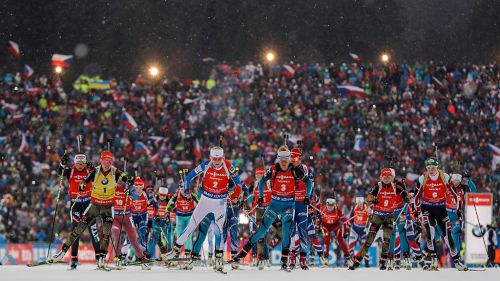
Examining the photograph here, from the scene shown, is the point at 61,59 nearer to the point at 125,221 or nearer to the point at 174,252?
the point at 125,221

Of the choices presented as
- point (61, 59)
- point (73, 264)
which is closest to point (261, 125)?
point (61, 59)

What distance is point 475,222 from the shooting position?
2814 cm

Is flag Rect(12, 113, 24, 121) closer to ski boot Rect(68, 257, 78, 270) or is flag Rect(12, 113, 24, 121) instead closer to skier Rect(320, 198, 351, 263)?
skier Rect(320, 198, 351, 263)

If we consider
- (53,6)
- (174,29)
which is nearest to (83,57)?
(53,6)

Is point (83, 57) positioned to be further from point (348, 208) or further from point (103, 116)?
point (348, 208)

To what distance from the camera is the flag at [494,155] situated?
39.1 meters

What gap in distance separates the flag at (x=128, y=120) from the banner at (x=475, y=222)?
1933 centimetres

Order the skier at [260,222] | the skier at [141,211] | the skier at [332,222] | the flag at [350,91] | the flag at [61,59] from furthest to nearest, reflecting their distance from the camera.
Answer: the flag at [61,59], the flag at [350,91], the skier at [332,222], the skier at [141,211], the skier at [260,222]

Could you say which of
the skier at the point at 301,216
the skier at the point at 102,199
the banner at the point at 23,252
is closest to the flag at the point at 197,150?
the banner at the point at 23,252

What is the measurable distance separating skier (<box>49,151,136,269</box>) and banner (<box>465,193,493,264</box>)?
41.8 ft

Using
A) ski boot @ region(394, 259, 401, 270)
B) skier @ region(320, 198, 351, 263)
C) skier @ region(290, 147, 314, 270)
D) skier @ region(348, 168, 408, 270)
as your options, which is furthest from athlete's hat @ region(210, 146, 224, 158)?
skier @ region(320, 198, 351, 263)

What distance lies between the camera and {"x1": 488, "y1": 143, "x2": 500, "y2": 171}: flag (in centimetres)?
3906

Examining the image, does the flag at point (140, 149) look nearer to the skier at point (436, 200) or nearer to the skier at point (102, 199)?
the skier at point (102, 199)

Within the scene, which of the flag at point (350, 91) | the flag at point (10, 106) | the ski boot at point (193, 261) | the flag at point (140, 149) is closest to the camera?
the ski boot at point (193, 261)
